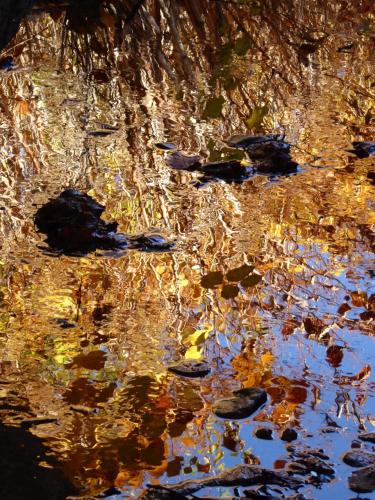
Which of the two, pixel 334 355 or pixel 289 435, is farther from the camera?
pixel 334 355

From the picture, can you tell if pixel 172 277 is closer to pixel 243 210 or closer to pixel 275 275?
pixel 275 275

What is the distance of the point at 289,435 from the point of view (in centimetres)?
162

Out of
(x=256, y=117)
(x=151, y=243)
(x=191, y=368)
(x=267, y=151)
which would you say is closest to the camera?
(x=191, y=368)

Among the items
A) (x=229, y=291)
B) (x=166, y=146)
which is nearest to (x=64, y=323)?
(x=229, y=291)

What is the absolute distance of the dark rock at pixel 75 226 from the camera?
7.82 ft

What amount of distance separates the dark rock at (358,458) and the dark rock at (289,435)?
0.10m

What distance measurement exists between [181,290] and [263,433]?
0.62m

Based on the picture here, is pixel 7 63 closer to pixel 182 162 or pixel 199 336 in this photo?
pixel 182 162

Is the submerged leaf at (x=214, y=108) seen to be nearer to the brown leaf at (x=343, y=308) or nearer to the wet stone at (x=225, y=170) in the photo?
the wet stone at (x=225, y=170)

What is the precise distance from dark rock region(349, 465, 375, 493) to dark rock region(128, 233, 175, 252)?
3.28ft

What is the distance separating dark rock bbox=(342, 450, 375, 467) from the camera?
154cm

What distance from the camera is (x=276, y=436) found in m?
1.62

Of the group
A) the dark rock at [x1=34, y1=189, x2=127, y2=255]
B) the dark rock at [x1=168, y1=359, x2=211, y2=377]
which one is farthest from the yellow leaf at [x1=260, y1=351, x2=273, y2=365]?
the dark rock at [x1=34, y1=189, x2=127, y2=255]

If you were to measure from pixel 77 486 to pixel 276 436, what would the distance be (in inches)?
14.9
